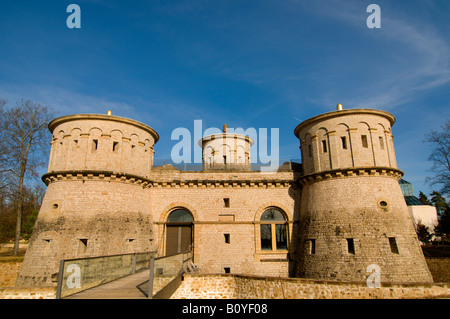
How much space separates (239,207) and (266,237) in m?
2.62

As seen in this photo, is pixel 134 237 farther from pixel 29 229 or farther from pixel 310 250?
pixel 29 229

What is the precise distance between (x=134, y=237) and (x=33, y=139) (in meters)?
12.8

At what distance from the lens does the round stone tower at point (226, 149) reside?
25.3 meters

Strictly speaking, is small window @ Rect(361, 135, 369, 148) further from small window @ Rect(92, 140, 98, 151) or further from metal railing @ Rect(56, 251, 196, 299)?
small window @ Rect(92, 140, 98, 151)

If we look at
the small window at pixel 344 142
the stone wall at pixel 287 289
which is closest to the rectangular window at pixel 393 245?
the stone wall at pixel 287 289

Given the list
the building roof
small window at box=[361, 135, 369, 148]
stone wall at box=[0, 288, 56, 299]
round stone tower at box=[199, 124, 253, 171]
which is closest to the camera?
stone wall at box=[0, 288, 56, 299]

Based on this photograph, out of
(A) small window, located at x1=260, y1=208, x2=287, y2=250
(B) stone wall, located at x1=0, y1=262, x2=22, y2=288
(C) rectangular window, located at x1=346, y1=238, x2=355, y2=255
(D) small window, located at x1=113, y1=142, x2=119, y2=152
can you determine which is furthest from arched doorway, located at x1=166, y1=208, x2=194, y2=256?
(B) stone wall, located at x1=0, y1=262, x2=22, y2=288

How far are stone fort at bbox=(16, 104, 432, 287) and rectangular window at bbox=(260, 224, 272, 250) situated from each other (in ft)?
0.21

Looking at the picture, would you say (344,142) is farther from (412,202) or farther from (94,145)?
(412,202)

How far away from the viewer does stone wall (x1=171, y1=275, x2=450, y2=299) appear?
1238 centimetres

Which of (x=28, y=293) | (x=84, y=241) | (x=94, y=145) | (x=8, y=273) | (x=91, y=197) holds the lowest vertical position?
(x=8, y=273)

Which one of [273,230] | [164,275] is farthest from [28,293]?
[273,230]

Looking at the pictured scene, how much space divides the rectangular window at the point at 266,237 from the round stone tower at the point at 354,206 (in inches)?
81.4

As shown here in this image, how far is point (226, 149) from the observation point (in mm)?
25531
